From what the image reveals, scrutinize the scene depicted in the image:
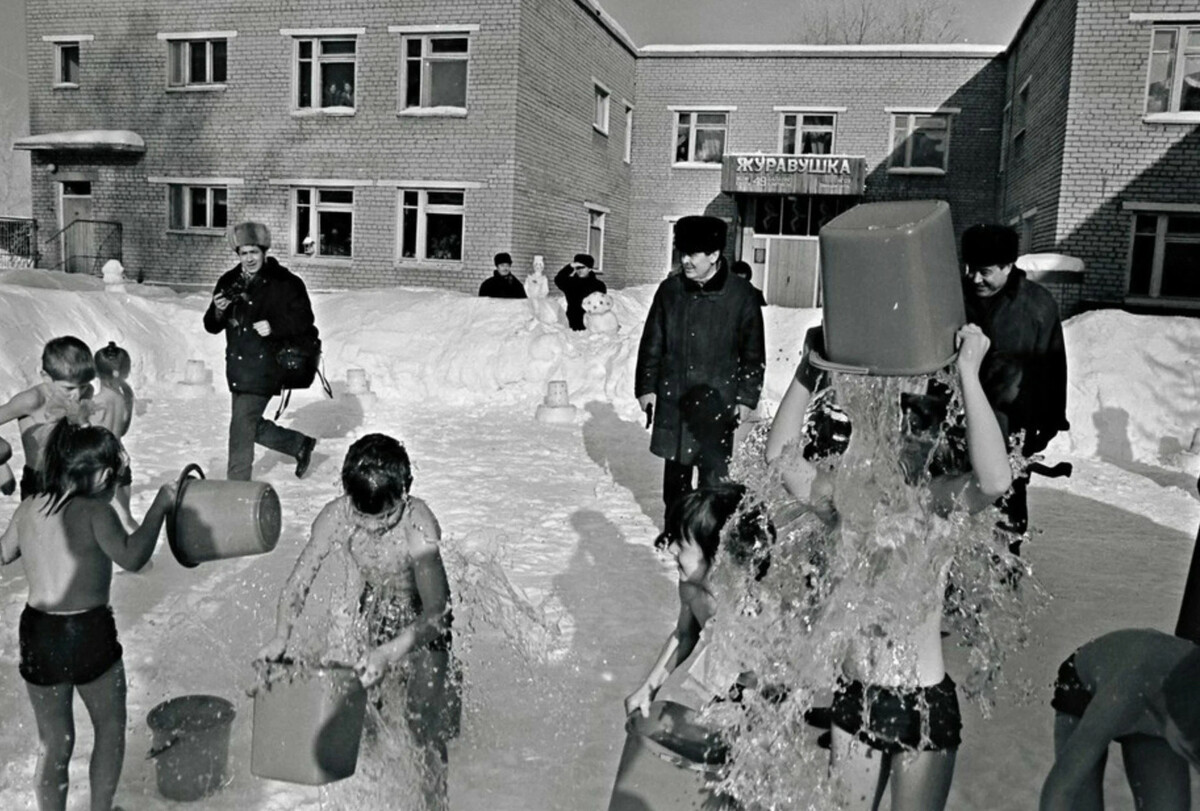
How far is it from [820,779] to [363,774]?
1201mm

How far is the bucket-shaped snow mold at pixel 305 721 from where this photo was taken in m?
2.33

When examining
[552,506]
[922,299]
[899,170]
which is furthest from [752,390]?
[899,170]

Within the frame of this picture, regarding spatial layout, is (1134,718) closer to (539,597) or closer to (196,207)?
(539,597)

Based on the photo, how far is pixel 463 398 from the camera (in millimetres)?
11609

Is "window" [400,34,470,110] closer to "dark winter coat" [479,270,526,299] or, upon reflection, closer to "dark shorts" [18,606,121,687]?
"dark winter coat" [479,270,526,299]

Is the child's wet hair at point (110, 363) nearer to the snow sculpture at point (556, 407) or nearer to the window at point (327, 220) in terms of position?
the snow sculpture at point (556, 407)

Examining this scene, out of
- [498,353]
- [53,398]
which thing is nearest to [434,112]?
[498,353]

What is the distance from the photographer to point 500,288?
14.5 m

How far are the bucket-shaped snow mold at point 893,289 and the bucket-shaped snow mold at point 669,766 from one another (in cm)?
91

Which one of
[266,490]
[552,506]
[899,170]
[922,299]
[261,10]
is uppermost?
[261,10]

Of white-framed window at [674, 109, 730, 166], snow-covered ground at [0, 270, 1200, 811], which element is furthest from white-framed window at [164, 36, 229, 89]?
white-framed window at [674, 109, 730, 166]

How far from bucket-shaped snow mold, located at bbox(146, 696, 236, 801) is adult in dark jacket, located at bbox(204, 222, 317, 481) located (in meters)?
3.34

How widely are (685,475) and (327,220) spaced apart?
15.9 meters

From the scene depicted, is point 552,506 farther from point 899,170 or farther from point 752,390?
point 899,170
